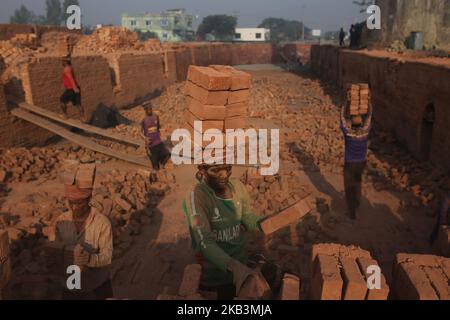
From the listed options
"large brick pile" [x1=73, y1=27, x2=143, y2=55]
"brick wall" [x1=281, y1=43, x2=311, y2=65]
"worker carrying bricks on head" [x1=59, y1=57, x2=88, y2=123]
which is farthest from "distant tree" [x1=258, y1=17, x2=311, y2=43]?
"worker carrying bricks on head" [x1=59, y1=57, x2=88, y2=123]

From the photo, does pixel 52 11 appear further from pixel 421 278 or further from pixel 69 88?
pixel 421 278

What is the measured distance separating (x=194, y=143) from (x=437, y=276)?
6.63 feet

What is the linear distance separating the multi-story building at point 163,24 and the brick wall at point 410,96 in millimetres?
73854

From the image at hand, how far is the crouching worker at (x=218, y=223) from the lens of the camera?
108 inches

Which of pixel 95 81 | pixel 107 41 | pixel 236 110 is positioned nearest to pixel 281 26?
pixel 107 41

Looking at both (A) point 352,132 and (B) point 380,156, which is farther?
(B) point 380,156

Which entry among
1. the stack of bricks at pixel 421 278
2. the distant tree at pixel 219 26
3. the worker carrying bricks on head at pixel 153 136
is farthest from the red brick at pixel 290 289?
the distant tree at pixel 219 26

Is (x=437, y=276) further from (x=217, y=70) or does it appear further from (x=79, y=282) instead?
(x=79, y=282)

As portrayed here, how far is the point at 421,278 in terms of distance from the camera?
2391 millimetres

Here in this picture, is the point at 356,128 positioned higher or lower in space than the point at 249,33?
lower

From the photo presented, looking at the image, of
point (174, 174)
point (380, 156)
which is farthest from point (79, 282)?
point (380, 156)

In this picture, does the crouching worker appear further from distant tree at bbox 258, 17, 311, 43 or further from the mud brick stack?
distant tree at bbox 258, 17, 311, 43

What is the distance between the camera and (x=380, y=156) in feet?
31.2

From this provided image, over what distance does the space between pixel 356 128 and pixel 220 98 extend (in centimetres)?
378
